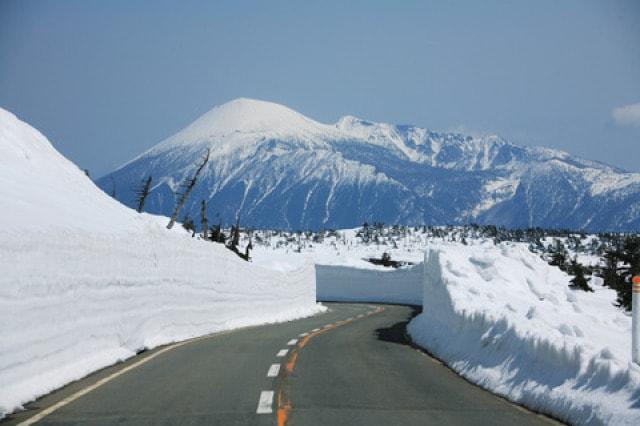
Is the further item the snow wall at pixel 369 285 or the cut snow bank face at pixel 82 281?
the snow wall at pixel 369 285

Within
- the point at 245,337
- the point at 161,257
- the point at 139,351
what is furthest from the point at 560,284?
the point at 139,351

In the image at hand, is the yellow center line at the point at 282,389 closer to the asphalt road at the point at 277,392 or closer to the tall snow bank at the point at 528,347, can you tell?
the asphalt road at the point at 277,392

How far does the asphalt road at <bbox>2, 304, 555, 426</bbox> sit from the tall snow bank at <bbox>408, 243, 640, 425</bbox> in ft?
1.23

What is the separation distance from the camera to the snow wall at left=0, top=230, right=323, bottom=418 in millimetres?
10445

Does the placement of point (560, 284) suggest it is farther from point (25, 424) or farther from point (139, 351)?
point (25, 424)

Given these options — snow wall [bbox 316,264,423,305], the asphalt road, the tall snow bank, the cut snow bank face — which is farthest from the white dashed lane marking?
snow wall [bbox 316,264,423,305]

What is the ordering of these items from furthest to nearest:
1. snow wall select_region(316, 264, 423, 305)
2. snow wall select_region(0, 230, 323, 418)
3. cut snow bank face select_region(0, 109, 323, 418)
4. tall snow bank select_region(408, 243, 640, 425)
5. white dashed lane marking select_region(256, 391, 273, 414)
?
snow wall select_region(316, 264, 423, 305) < cut snow bank face select_region(0, 109, 323, 418) < snow wall select_region(0, 230, 323, 418) < white dashed lane marking select_region(256, 391, 273, 414) < tall snow bank select_region(408, 243, 640, 425)

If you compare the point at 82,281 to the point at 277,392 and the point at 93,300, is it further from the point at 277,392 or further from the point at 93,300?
the point at 277,392

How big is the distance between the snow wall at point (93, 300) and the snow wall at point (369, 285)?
98.3ft

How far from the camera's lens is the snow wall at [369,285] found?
179ft

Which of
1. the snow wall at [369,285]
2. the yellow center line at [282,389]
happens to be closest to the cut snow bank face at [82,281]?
the yellow center line at [282,389]

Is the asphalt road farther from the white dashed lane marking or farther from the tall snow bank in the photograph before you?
the tall snow bank

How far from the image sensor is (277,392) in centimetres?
1081

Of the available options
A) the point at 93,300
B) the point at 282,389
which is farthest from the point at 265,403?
the point at 93,300
